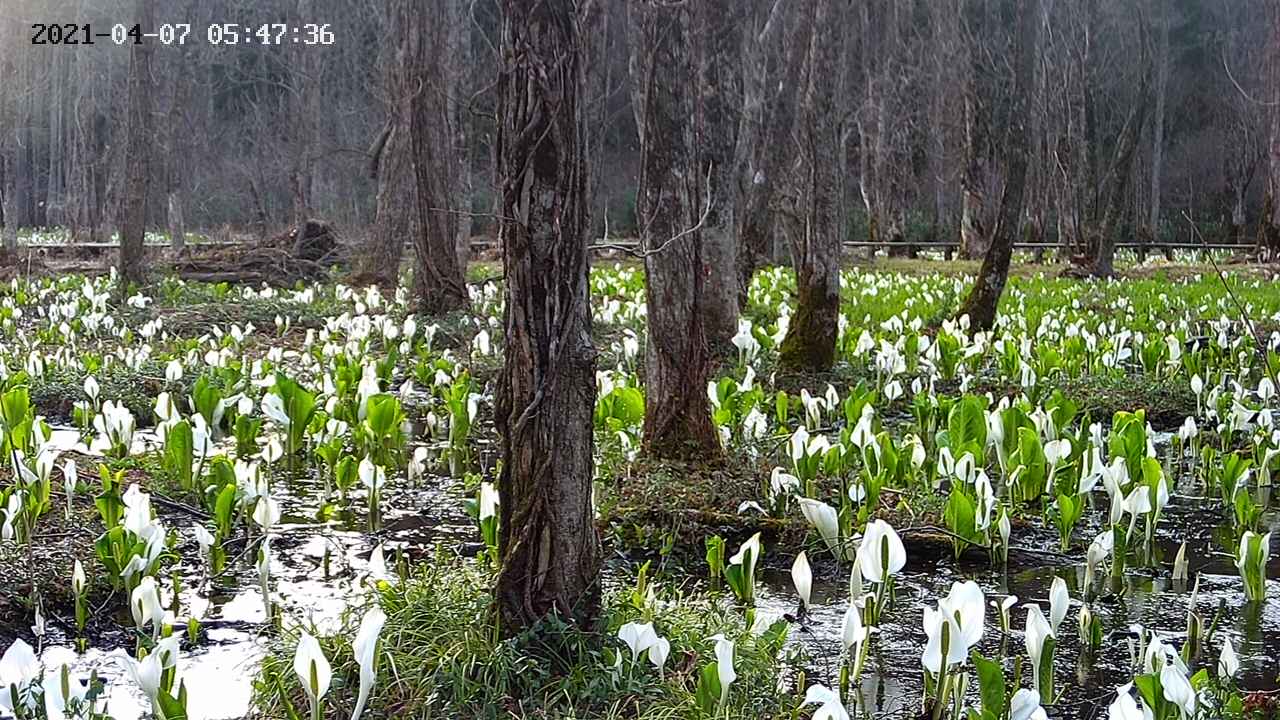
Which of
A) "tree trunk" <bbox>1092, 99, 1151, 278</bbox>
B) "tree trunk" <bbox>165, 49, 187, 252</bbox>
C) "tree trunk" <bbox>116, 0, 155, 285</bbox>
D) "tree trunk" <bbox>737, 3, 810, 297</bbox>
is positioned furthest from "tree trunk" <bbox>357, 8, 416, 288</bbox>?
A: "tree trunk" <bbox>1092, 99, 1151, 278</bbox>

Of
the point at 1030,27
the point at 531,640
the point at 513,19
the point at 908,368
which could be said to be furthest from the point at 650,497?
the point at 1030,27

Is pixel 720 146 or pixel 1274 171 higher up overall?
pixel 1274 171

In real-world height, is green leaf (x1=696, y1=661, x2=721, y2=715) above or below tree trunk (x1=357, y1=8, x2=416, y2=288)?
below

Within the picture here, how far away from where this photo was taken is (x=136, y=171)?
13.8m

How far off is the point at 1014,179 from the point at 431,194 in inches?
199

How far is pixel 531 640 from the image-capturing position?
3.37m

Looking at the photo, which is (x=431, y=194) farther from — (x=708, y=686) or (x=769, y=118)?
(x=708, y=686)

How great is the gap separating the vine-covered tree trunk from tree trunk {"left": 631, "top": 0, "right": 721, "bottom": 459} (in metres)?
2.14

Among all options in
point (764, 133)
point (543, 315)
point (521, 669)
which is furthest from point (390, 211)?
point (521, 669)

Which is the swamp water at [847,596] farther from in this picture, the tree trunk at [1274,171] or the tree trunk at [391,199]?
the tree trunk at [1274,171]

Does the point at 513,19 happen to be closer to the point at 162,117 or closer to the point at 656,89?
the point at 656,89

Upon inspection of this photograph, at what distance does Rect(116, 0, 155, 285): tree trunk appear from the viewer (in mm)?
13734

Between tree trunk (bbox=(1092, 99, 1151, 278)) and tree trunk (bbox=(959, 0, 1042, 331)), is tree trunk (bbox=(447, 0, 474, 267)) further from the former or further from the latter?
tree trunk (bbox=(1092, 99, 1151, 278))

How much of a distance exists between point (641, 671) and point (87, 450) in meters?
3.56
